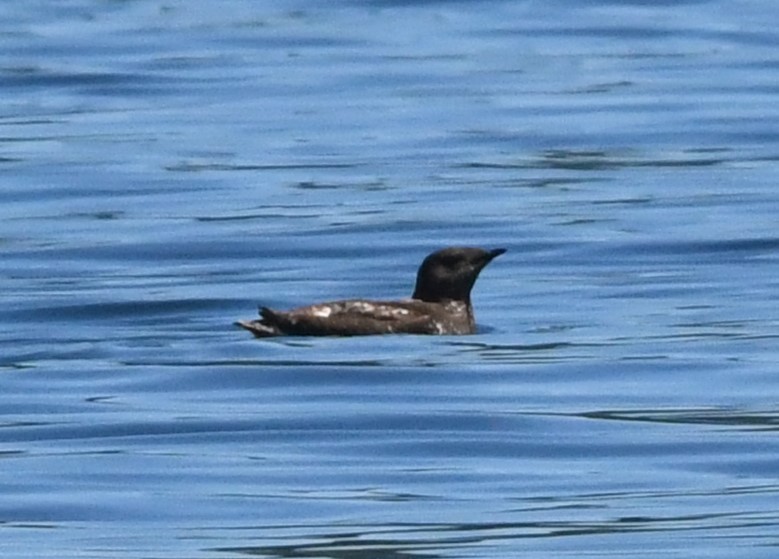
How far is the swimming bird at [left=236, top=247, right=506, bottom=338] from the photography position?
1705 cm

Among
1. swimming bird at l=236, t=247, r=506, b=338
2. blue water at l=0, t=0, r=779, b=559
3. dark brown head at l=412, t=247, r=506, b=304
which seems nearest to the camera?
blue water at l=0, t=0, r=779, b=559

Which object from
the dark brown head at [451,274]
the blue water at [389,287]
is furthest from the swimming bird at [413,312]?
the blue water at [389,287]

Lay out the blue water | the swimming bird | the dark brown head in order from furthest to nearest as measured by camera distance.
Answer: the dark brown head, the swimming bird, the blue water

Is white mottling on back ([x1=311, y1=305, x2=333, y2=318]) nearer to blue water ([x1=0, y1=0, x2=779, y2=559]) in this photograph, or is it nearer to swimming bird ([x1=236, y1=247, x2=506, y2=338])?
swimming bird ([x1=236, y1=247, x2=506, y2=338])

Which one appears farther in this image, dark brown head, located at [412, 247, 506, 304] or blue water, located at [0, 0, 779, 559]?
dark brown head, located at [412, 247, 506, 304]

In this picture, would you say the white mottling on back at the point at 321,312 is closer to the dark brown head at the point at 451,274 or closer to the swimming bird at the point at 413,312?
the swimming bird at the point at 413,312

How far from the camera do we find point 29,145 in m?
29.5

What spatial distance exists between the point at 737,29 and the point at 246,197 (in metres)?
15.7

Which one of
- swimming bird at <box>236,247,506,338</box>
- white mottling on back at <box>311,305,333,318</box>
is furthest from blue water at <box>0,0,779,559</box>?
white mottling on back at <box>311,305,333,318</box>

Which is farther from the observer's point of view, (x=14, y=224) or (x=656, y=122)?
(x=656, y=122)

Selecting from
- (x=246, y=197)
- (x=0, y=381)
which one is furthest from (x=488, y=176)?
(x=0, y=381)

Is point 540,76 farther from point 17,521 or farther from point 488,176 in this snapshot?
point 17,521

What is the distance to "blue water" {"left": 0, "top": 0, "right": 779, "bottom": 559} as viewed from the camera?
12.1m

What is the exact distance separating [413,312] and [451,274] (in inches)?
23.3
